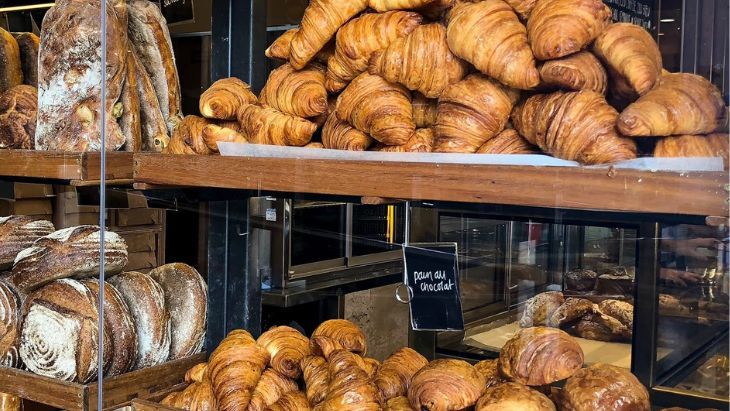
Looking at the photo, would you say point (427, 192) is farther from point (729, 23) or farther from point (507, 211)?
point (729, 23)

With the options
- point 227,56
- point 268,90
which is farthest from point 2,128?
point 268,90

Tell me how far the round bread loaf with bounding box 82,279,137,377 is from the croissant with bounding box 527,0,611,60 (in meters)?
0.98

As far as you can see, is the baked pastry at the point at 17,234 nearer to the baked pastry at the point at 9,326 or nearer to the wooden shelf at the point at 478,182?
the baked pastry at the point at 9,326

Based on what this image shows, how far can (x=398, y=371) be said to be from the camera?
1281 millimetres

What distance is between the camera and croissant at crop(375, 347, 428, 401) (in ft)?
4.05

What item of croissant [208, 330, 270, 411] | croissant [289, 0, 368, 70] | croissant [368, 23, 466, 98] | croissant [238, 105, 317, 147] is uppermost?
croissant [289, 0, 368, 70]

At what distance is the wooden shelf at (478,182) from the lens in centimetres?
86

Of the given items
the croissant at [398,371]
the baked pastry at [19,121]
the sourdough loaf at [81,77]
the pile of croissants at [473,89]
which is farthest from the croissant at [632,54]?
the baked pastry at [19,121]

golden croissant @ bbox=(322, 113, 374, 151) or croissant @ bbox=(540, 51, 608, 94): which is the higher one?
croissant @ bbox=(540, 51, 608, 94)

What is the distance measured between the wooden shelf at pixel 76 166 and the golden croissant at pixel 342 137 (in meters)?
0.44

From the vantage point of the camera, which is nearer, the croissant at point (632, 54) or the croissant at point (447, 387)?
the croissant at point (632, 54)

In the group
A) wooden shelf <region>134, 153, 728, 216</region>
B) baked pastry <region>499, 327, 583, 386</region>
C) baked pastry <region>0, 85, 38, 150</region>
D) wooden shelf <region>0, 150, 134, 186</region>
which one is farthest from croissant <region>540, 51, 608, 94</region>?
baked pastry <region>0, 85, 38, 150</region>

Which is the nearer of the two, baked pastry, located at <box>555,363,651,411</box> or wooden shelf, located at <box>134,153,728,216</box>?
wooden shelf, located at <box>134,153,728,216</box>

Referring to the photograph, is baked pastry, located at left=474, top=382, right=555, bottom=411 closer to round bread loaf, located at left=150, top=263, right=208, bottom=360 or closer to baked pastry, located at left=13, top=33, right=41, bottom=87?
round bread loaf, located at left=150, top=263, right=208, bottom=360
